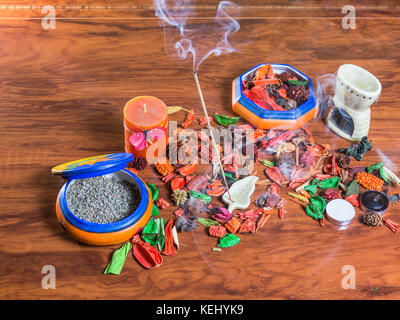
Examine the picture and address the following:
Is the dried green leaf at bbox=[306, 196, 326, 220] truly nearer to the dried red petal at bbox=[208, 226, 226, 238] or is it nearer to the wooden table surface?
the wooden table surface

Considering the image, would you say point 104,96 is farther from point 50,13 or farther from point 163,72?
point 50,13

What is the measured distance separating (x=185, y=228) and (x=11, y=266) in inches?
17.5

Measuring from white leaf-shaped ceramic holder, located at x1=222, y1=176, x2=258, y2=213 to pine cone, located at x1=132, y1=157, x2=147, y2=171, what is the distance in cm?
25

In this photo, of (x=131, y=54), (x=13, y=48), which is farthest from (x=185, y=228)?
(x=13, y=48)

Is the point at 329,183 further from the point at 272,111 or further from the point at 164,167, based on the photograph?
the point at 164,167

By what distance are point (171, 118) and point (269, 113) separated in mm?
304

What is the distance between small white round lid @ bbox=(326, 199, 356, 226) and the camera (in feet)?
4.55

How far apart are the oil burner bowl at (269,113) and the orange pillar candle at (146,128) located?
0.26 metres

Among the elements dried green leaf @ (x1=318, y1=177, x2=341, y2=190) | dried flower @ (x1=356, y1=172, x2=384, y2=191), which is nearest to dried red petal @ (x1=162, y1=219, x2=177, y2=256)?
dried green leaf @ (x1=318, y1=177, x2=341, y2=190)

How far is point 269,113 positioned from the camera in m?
1.57

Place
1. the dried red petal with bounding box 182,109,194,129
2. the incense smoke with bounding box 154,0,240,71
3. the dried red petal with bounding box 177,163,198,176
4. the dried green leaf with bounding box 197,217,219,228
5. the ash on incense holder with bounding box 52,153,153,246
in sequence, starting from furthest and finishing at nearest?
1. the incense smoke with bounding box 154,0,240,71
2. the dried red petal with bounding box 182,109,194,129
3. the dried red petal with bounding box 177,163,198,176
4. the dried green leaf with bounding box 197,217,219,228
5. the ash on incense holder with bounding box 52,153,153,246

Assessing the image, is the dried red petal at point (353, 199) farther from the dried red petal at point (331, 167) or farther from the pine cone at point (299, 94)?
the pine cone at point (299, 94)

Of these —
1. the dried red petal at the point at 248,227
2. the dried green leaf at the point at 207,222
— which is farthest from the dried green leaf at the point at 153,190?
the dried red petal at the point at 248,227

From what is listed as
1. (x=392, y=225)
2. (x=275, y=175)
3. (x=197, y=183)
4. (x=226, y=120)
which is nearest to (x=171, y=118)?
(x=226, y=120)
